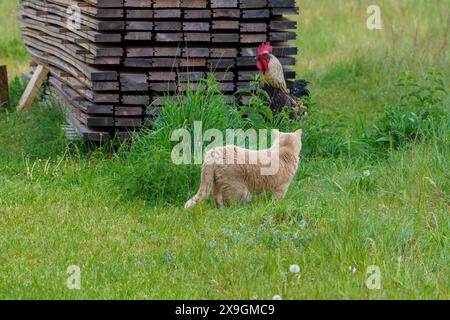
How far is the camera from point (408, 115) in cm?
974

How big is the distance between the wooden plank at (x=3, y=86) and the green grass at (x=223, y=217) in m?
0.90

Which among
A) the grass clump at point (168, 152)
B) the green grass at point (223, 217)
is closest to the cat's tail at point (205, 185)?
the green grass at point (223, 217)

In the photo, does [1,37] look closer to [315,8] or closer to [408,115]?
[315,8]

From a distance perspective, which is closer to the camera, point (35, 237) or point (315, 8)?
point (35, 237)

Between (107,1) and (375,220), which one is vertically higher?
(107,1)

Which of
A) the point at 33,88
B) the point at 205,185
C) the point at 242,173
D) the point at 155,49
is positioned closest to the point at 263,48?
the point at 155,49

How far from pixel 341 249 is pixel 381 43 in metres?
9.72

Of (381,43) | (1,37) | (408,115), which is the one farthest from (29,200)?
(1,37)

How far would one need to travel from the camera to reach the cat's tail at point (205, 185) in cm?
769

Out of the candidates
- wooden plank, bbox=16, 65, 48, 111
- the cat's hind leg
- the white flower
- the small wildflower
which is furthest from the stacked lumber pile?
the white flower

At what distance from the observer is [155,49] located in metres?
9.97

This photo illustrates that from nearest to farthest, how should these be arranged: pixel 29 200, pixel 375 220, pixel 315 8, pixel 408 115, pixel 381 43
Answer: pixel 375 220
pixel 29 200
pixel 408 115
pixel 381 43
pixel 315 8

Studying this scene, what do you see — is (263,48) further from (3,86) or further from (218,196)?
(3,86)
